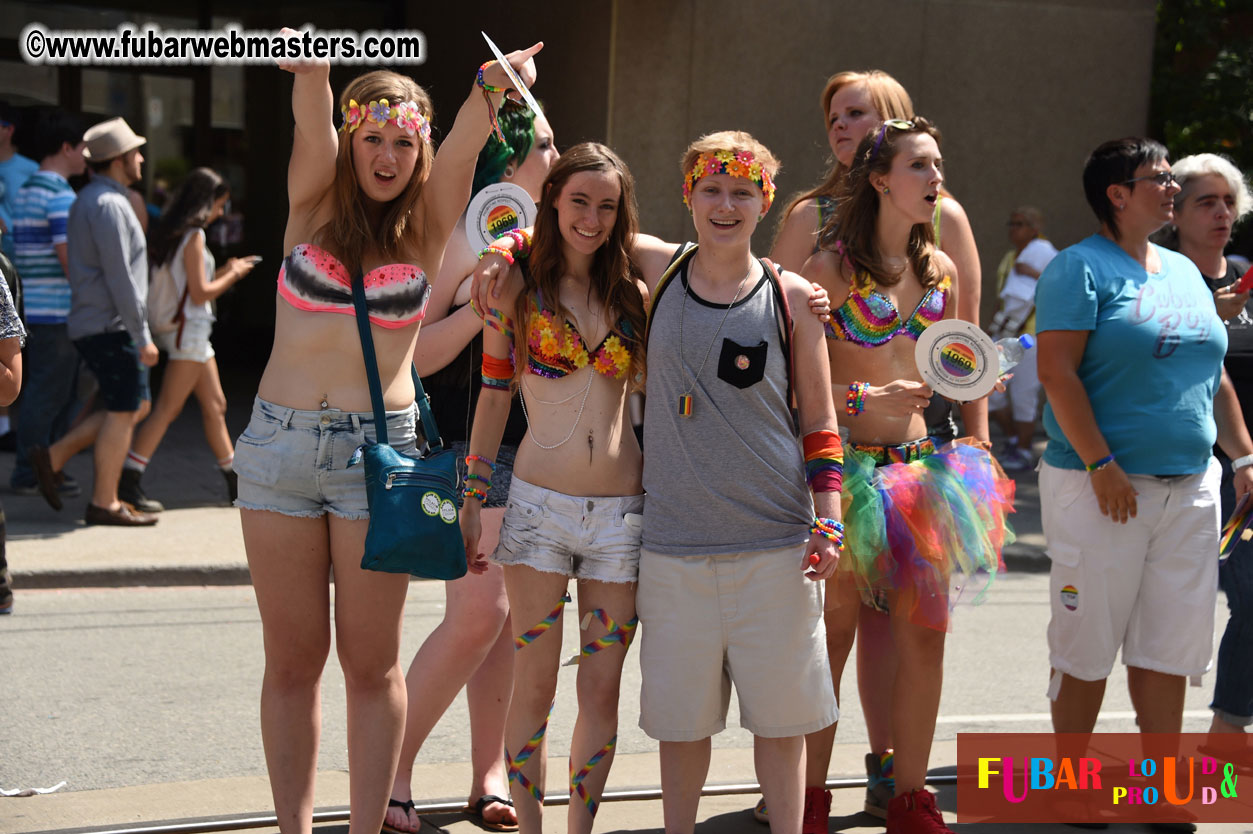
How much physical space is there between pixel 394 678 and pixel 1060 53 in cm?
1069

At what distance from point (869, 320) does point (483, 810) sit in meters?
1.91

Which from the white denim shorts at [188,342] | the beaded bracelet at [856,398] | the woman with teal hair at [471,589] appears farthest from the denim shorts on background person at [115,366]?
the beaded bracelet at [856,398]

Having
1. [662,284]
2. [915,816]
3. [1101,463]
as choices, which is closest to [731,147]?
[662,284]

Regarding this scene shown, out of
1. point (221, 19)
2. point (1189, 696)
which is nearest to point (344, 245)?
point (1189, 696)

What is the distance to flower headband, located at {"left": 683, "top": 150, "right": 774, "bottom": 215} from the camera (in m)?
3.55

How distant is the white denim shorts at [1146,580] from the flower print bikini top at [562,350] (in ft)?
5.91

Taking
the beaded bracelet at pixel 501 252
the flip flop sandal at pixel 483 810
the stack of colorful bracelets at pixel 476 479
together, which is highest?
the beaded bracelet at pixel 501 252

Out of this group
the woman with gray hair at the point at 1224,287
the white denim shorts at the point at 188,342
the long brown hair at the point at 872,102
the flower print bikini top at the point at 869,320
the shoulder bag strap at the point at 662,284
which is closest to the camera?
the shoulder bag strap at the point at 662,284

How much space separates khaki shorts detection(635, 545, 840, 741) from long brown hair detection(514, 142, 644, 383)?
586mm

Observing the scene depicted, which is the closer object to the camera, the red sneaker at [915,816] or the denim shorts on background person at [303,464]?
the denim shorts on background person at [303,464]

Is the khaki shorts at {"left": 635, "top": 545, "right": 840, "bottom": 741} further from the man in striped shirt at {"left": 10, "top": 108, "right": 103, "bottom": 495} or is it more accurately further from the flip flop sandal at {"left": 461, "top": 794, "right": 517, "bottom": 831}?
the man in striped shirt at {"left": 10, "top": 108, "right": 103, "bottom": 495}

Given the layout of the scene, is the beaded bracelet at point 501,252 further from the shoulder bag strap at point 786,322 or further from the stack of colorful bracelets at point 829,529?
the stack of colorful bracelets at point 829,529

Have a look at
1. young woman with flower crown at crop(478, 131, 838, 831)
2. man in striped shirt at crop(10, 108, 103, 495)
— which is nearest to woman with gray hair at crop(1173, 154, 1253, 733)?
young woman with flower crown at crop(478, 131, 838, 831)

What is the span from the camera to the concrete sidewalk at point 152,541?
7215mm
